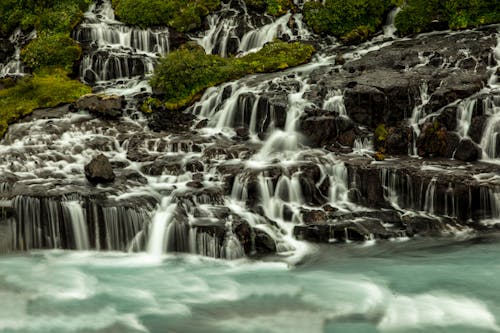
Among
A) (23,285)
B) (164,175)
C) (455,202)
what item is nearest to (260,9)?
(164,175)

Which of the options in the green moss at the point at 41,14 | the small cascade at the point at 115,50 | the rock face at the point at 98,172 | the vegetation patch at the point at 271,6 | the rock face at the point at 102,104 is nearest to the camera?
the rock face at the point at 98,172

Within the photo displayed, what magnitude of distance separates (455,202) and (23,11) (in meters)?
28.3

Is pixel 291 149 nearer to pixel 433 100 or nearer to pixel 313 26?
pixel 433 100

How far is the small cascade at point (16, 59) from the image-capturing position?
28.5 m

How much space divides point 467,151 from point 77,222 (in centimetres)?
1220

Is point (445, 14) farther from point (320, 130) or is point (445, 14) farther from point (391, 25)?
point (320, 130)

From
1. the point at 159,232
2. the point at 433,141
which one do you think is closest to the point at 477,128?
the point at 433,141

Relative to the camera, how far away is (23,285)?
40.8 feet

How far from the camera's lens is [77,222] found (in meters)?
14.9

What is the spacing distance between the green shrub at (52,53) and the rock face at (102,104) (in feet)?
18.8

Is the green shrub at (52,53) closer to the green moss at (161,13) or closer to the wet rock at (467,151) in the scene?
the green moss at (161,13)

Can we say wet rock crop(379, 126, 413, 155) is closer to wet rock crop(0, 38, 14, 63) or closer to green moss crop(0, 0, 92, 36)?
green moss crop(0, 0, 92, 36)

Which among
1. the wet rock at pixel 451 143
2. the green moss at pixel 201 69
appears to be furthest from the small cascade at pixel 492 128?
the green moss at pixel 201 69

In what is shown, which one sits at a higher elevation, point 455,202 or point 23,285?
point 455,202
